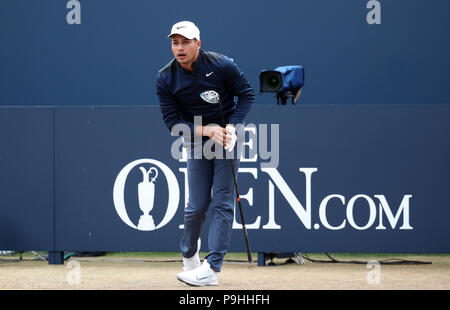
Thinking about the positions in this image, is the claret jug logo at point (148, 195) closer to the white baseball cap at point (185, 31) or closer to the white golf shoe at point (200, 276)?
the white golf shoe at point (200, 276)

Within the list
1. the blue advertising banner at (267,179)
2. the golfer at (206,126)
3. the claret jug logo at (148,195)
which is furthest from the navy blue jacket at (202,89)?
the claret jug logo at (148,195)

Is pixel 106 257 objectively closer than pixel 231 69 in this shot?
No

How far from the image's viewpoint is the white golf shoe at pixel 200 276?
183 inches

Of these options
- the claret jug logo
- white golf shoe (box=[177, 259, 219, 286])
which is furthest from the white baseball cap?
the claret jug logo

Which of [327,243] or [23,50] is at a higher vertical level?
[23,50]

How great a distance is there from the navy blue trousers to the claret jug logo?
134 centimetres

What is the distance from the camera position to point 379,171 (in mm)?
6027

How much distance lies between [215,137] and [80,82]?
4504 mm

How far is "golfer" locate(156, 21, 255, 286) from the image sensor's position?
4648 millimetres

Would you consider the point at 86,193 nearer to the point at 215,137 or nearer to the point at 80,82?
the point at 215,137

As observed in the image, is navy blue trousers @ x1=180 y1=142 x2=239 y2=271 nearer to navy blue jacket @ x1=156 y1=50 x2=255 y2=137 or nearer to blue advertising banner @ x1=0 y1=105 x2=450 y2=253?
navy blue jacket @ x1=156 y1=50 x2=255 y2=137

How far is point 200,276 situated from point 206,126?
0.94 meters

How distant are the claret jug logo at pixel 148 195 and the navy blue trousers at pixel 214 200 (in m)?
1.34
